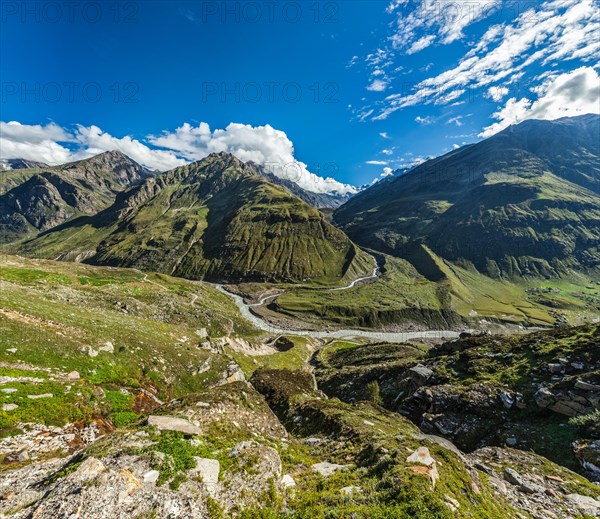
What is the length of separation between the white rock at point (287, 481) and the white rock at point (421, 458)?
5.16 metres

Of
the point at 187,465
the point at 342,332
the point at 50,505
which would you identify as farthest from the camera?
the point at 342,332

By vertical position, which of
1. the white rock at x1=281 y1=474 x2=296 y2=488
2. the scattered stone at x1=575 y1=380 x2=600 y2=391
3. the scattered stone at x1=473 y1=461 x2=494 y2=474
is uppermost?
the scattered stone at x1=575 y1=380 x2=600 y2=391

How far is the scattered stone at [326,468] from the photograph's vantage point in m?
13.6

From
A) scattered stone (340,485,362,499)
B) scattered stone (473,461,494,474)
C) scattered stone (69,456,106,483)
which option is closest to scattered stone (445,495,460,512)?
scattered stone (340,485,362,499)

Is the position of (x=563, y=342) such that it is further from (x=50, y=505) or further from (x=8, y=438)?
(x=8, y=438)

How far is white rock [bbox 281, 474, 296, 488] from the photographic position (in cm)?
1193

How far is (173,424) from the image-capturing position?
14.7 m

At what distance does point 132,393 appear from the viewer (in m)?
22.8

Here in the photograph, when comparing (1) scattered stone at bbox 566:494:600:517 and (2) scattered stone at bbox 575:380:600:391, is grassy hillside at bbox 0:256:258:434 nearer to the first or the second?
(1) scattered stone at bbox 566:494:600:517

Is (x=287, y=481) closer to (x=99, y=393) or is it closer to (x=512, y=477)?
(x=512, y=477)

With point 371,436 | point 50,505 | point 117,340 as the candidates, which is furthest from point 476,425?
point 117,340

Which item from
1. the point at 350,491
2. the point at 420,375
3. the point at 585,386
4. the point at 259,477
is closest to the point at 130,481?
the point at 259,477

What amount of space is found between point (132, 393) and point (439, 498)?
880 inches

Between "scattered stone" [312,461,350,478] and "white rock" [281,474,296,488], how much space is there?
1.83m
